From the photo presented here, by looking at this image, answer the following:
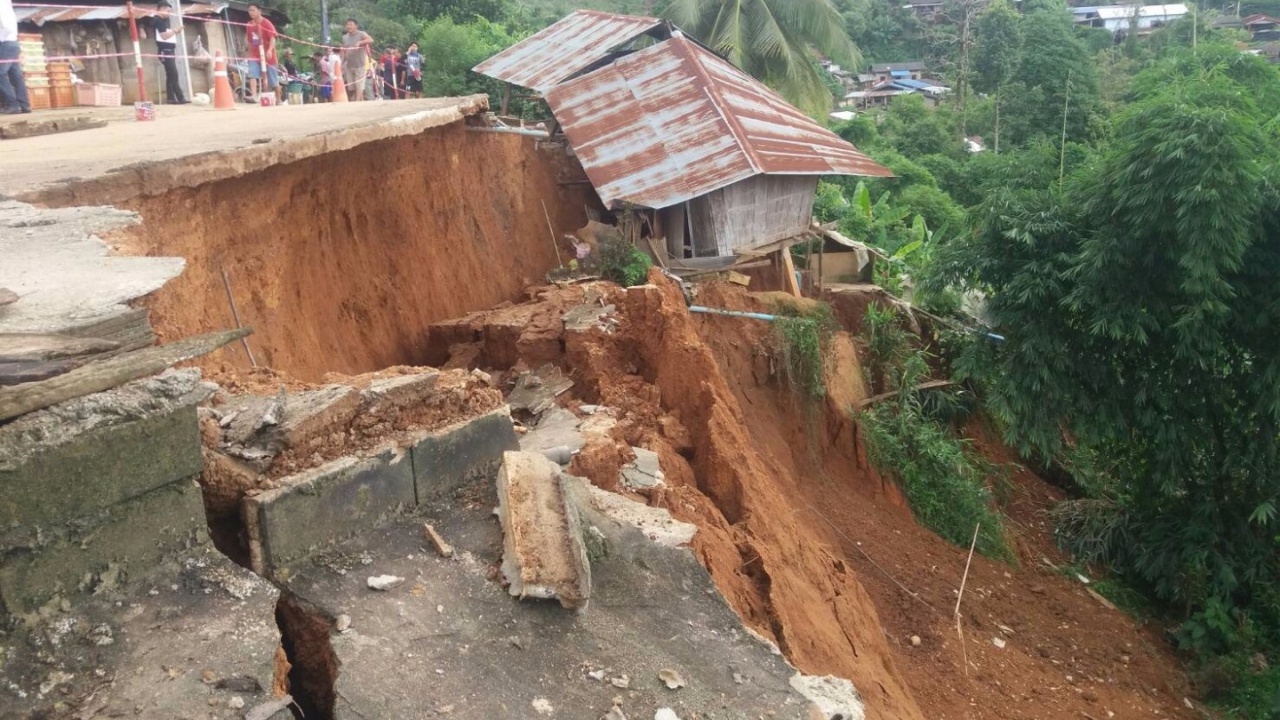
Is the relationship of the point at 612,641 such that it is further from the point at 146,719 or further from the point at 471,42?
the point at 471,42

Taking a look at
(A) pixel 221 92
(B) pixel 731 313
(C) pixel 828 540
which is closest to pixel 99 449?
(C) pixel 828 540

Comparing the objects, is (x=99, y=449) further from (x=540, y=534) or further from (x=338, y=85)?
(x=338, y=85)

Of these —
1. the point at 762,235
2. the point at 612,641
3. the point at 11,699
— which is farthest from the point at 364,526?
the point at 762,235

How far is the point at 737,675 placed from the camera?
3861 millimetres

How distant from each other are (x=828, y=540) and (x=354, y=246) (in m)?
5.11

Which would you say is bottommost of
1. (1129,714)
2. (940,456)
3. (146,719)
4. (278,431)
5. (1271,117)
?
(1129,714)

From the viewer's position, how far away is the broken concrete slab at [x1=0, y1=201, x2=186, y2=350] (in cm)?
340

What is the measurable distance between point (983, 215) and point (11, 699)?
9441mm

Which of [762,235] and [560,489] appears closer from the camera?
[560,489]

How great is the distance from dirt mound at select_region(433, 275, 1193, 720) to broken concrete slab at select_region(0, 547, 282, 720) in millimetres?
2135

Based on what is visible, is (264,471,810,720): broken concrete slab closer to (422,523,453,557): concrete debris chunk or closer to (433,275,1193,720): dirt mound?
(422,523,453,557): concrete debris chunk

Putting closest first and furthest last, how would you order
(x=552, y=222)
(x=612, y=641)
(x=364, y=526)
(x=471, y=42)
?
(x=612, y=641) < (x=364, y=526) < (x=552, y=222) < (x=471, y=42)

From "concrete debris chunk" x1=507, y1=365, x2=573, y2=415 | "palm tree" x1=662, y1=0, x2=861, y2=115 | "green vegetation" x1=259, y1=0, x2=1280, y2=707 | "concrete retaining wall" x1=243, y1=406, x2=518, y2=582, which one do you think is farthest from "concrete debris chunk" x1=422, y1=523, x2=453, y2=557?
"palm tree" x1=662, y1=0, x2=861, y2=115

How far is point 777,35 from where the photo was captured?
20828 mm
